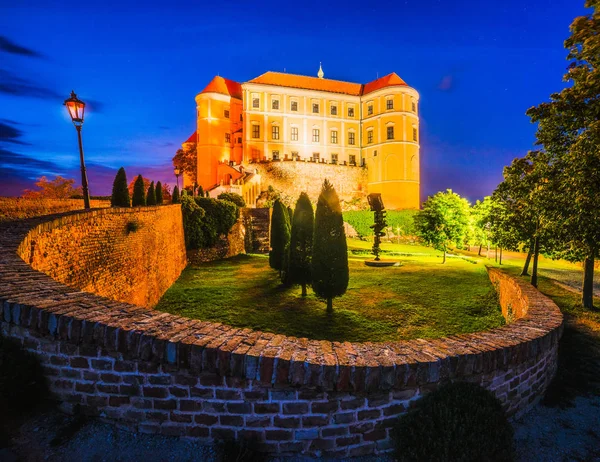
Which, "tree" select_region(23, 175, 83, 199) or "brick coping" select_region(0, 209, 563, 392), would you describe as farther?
"tree" select_region(23, 175, 83, 199)

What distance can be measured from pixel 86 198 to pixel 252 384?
1046cm

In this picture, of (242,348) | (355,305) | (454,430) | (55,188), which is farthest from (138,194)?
(55,188)

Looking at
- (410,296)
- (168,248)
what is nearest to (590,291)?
(410,296)

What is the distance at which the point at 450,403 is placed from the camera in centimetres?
274

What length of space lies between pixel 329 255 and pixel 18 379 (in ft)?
32.8

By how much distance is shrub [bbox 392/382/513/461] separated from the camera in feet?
8.16

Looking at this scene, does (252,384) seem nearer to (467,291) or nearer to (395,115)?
(467,291)

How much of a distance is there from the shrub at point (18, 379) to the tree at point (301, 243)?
12.2 metres

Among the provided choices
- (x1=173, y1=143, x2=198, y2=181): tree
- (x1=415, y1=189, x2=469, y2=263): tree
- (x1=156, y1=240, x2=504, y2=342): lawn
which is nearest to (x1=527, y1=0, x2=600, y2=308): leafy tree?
(x1=156, y1=240, x2=504, y2=342): lawn

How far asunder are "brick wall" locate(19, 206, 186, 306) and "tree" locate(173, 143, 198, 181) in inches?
1908

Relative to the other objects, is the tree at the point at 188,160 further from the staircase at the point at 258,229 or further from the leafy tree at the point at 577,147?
the leafy tree at the point at 577,147

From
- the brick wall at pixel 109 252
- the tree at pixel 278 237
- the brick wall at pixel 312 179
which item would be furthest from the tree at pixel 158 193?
the brick wall at pixel 312 179

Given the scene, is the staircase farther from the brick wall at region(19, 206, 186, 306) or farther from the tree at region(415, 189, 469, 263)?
the brick wall at region(19, 206, 186, 306)

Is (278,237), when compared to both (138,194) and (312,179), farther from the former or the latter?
(312,179)
